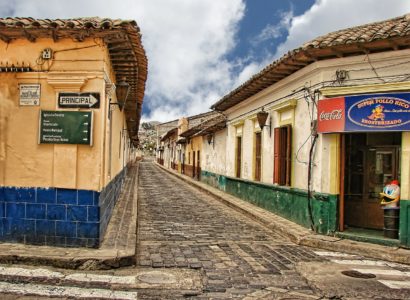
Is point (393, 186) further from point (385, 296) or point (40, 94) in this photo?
point (40, 94)

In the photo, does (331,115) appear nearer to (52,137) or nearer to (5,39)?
(52,137)

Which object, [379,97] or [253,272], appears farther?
[379,97]

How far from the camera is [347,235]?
7.95 m

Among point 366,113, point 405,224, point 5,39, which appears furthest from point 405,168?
point 5,39

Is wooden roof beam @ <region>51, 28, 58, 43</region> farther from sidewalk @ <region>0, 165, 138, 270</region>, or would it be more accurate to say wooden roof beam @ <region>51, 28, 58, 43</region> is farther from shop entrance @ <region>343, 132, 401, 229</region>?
shop entrance @ <region>343, 132, 401, 229</region>

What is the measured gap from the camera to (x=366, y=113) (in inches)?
302

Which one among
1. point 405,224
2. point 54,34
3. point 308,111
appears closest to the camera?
point 54,34

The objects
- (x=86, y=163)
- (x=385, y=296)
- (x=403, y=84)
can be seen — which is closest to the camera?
(x=385, y=296)

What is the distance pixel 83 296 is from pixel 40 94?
3.41m

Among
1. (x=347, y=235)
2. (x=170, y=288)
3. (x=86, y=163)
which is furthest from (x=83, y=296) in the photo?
(x=347, y=235)

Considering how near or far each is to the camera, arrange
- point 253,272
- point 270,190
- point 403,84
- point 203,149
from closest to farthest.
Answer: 1. point 253,272
2. point 403,84
3. point 270,190
4. point 203,149

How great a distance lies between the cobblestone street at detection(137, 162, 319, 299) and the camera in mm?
5293

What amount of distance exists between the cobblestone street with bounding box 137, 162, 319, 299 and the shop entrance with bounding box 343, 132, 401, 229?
6.06ft

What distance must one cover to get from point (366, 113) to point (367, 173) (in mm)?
1785
